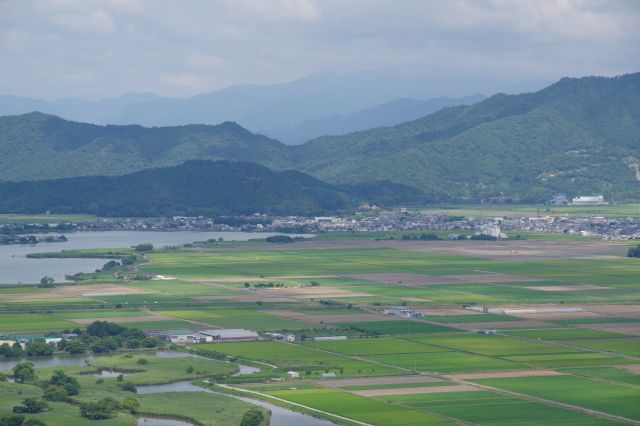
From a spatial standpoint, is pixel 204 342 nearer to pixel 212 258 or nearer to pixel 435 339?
pixel 435 339

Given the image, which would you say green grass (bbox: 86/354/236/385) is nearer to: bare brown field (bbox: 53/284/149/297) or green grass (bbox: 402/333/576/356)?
green grass (bbox: 402/333/576/356)

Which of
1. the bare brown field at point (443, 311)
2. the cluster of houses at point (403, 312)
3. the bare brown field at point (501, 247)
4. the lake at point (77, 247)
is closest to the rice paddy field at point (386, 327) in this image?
the bare brown field at point (443, 311)

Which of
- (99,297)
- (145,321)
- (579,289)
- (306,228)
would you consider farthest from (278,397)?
(306,228)

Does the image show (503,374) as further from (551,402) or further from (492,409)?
(492,409)

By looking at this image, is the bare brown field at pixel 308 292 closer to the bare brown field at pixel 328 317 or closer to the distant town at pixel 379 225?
the bare brown field at pixel 328 317

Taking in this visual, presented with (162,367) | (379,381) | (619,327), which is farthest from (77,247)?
(379,381)

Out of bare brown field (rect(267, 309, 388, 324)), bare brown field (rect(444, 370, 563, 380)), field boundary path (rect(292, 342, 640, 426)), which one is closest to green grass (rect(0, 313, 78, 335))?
bare brown field (rect(267, 309, 388, 324))

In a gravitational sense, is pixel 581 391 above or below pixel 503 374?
below

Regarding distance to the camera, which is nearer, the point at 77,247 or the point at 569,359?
the point at 569,359

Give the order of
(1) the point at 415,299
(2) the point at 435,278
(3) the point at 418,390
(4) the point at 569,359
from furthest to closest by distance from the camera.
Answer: (2) the point at 435,278
(1) the point at 415,299
(4) the point at 569,359
(3) the point at 418,390
